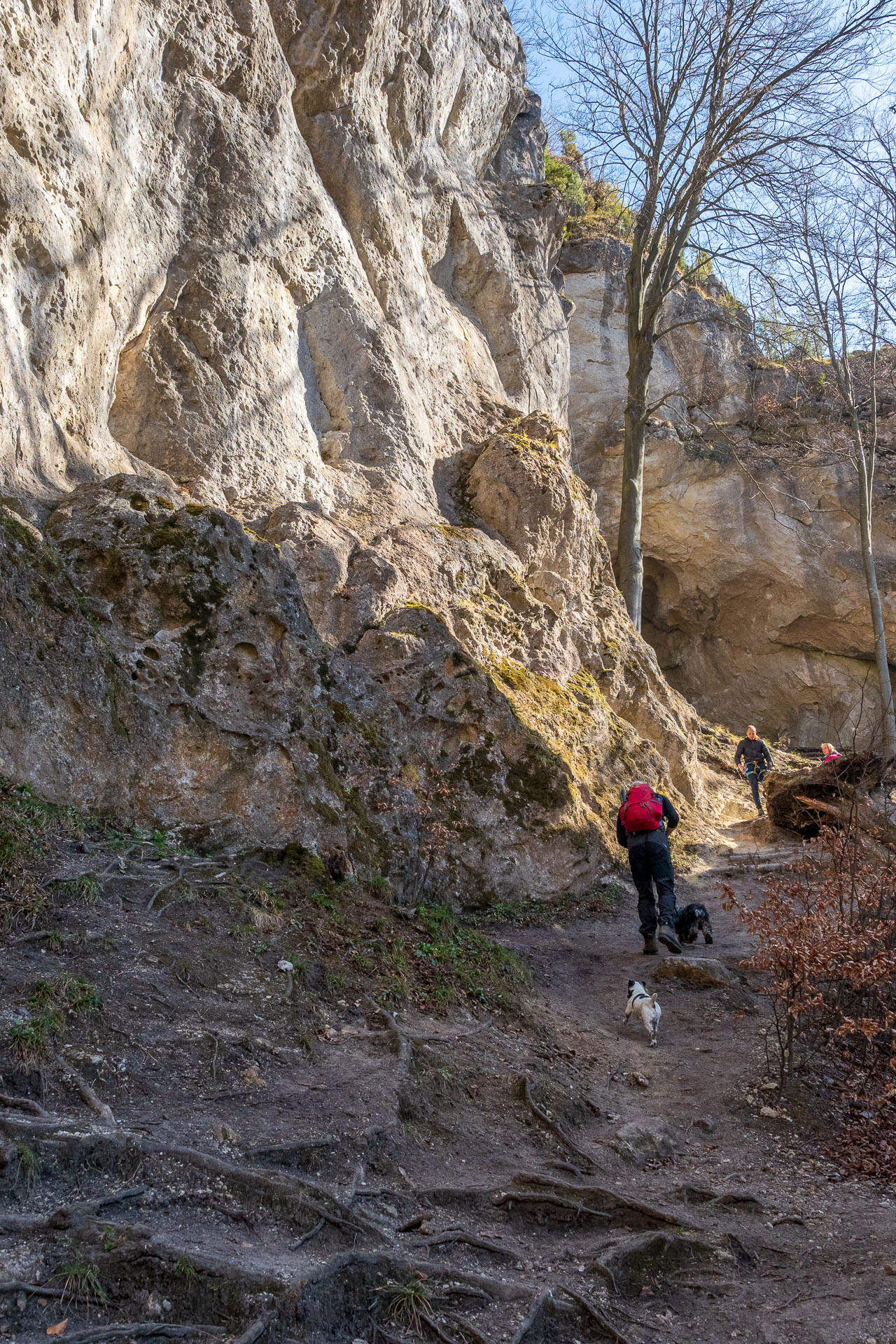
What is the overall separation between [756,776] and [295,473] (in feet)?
30.0

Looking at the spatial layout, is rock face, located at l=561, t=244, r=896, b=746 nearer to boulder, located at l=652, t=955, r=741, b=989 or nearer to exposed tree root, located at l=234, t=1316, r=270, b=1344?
boulder, located at l=652, t=955, r=741, b=989

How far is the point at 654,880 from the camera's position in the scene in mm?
8125

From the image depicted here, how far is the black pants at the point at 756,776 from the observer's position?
15.1 m

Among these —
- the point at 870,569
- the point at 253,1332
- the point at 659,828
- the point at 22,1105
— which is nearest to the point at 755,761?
the point at 870,569

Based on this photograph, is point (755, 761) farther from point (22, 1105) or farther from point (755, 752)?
point (22, 1105)

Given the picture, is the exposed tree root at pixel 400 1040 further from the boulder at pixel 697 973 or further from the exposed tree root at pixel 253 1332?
the boulder at pixel 697 973

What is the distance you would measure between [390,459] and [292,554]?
356 cm

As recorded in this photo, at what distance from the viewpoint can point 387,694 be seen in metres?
8.80

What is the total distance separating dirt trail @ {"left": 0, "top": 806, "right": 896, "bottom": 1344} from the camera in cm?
263

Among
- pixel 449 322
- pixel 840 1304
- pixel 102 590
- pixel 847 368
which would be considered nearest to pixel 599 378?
pixel 847 368

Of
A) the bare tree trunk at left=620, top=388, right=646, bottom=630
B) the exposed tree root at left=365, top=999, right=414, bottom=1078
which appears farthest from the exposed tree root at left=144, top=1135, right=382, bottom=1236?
the bare tree trunk at left=620, top=388, right=646, bottom=630

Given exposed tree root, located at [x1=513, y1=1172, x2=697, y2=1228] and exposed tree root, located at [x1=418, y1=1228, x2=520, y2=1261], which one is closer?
exposed tree root, located at [x1=418, y1=1228, x2=520, y2=1261]

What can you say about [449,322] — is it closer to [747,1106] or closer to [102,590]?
[102,590]

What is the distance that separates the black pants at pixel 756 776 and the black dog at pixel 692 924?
23.7ft
